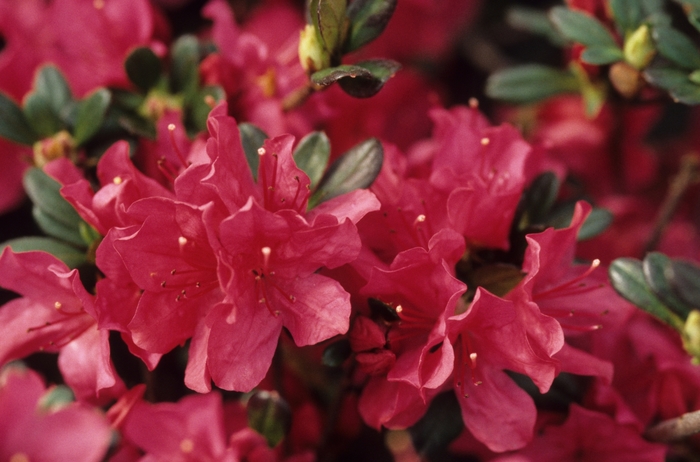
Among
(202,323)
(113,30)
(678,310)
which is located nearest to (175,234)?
(202,323)

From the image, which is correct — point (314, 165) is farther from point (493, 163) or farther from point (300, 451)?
point (300, 451)

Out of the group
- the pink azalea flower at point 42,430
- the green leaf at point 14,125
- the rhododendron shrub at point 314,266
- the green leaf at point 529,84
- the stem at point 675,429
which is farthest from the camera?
the green leaf at point 529,84

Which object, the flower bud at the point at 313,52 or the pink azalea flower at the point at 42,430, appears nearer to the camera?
the pink azalea flower at the point at 42,430

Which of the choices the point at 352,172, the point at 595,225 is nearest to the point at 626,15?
the point at 595,225

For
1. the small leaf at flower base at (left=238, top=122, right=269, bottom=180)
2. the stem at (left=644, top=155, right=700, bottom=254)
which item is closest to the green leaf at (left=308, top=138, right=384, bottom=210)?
the small leaf at flower base at (left=238, top=122, right=269, bottom=180)

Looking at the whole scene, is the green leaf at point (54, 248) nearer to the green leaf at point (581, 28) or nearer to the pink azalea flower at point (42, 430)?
the pink azalea flower at point (42, 430)

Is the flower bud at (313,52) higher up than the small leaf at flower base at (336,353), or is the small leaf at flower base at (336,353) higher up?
the flower bud at (313,52)

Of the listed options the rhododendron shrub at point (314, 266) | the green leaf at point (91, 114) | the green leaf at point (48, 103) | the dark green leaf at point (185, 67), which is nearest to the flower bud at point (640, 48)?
the rhododendron shrub at point (314, 266)

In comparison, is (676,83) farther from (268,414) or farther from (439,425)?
(268,414)

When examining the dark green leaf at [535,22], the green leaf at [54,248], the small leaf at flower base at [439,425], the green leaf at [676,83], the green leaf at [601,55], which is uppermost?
the green leaf at [601,55]
